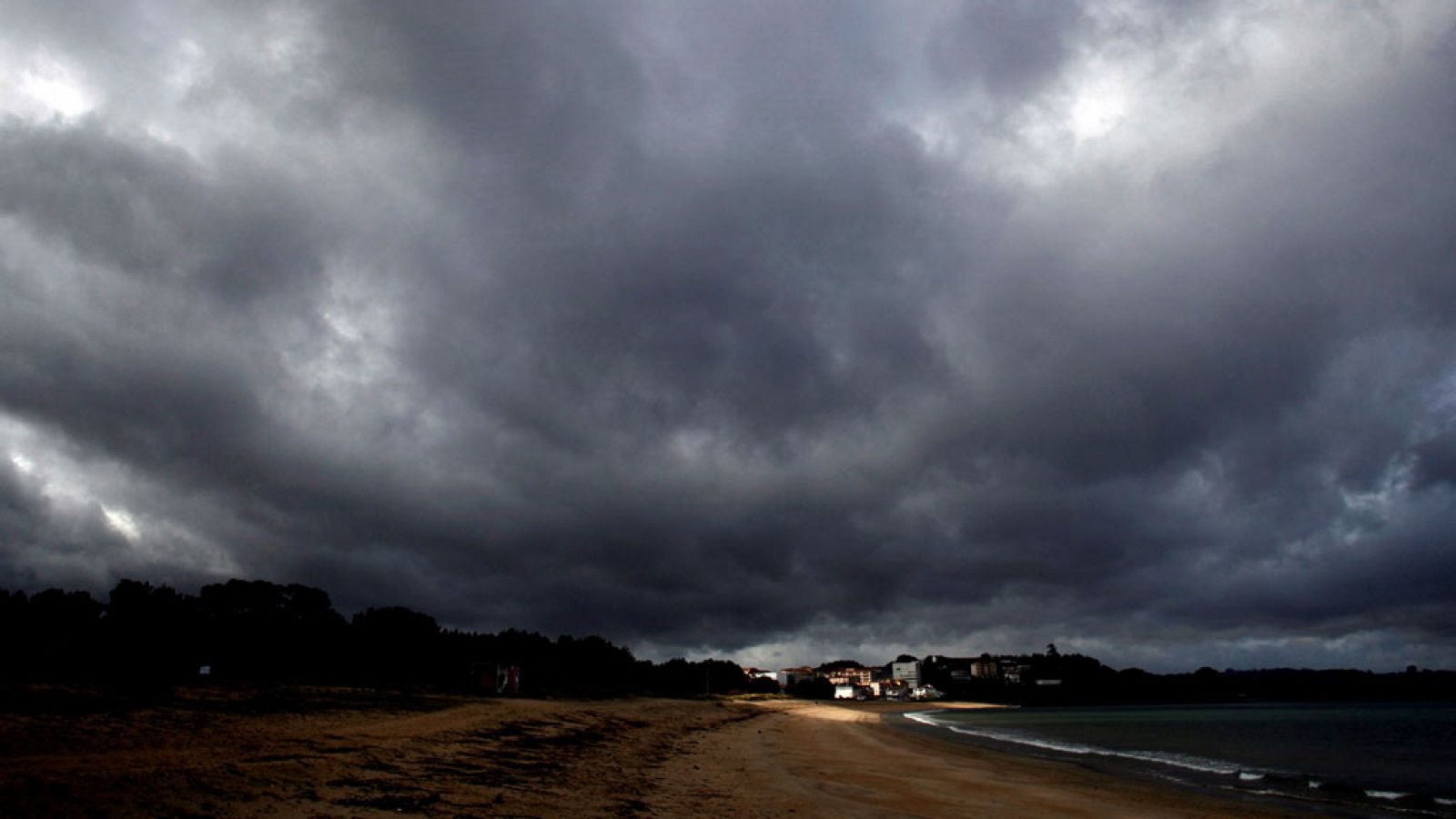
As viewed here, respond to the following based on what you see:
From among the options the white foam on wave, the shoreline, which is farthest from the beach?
the white foam on wave

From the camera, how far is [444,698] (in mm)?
44562

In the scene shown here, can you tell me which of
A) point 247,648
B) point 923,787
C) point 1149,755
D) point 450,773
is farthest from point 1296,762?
point 247,648

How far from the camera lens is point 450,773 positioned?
54.1 ft

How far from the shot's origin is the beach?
11508mm

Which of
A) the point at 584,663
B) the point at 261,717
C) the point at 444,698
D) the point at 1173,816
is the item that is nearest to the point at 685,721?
the point at 444,698

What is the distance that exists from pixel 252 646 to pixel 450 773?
4713cm

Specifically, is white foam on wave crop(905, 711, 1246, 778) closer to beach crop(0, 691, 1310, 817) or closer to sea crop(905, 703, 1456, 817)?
sea crop(905, 703, 1456, 817)

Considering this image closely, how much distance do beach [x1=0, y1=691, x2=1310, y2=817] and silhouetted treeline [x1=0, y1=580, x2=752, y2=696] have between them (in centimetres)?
964

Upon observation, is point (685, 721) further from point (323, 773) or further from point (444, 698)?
point (323, 773)

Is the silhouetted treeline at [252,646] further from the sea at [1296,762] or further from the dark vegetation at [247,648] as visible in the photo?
the sea at [1296,762]

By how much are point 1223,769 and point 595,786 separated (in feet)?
110

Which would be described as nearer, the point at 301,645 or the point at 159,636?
the point at 159,636

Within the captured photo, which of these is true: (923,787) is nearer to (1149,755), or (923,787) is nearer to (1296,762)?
(1149,755)

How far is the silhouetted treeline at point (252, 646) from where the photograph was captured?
3644 centimetres
